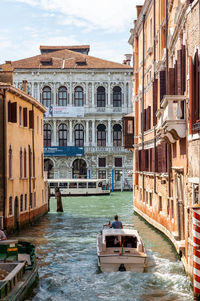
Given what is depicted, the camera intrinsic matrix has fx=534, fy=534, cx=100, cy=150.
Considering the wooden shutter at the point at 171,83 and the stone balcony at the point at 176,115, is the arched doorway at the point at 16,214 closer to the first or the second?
the wooden shutter at the point at 171,83

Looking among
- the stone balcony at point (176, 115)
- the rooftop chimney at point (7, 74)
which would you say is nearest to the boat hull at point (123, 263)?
the stone balcony at point (176, 115)

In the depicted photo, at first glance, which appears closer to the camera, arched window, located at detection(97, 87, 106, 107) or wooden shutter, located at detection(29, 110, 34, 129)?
wooden shutter, located at detection(29, 110, 34, 129)

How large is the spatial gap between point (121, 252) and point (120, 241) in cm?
102

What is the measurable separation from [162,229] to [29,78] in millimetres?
35212

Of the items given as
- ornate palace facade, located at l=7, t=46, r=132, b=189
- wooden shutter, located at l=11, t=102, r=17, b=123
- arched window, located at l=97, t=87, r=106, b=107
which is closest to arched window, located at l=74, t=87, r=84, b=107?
ornate palace facade, located at l=7, t=46, r=132, b=189

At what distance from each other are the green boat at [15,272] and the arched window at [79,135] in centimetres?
3839

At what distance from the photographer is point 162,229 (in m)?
20.2

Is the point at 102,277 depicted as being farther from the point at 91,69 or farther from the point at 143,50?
the point at 91,69

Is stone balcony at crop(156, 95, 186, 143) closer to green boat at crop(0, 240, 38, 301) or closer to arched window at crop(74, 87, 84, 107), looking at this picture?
green boat at crop(0, 240, 38, 301)

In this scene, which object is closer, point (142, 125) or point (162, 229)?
point (162, 229)

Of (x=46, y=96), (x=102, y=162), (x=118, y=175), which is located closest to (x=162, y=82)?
(x=102, y=162)

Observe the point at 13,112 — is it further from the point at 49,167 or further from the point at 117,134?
the point at 49,167

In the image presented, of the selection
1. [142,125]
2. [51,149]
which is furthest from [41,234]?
[51,149]

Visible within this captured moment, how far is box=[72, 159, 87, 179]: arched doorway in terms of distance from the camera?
175 ft
